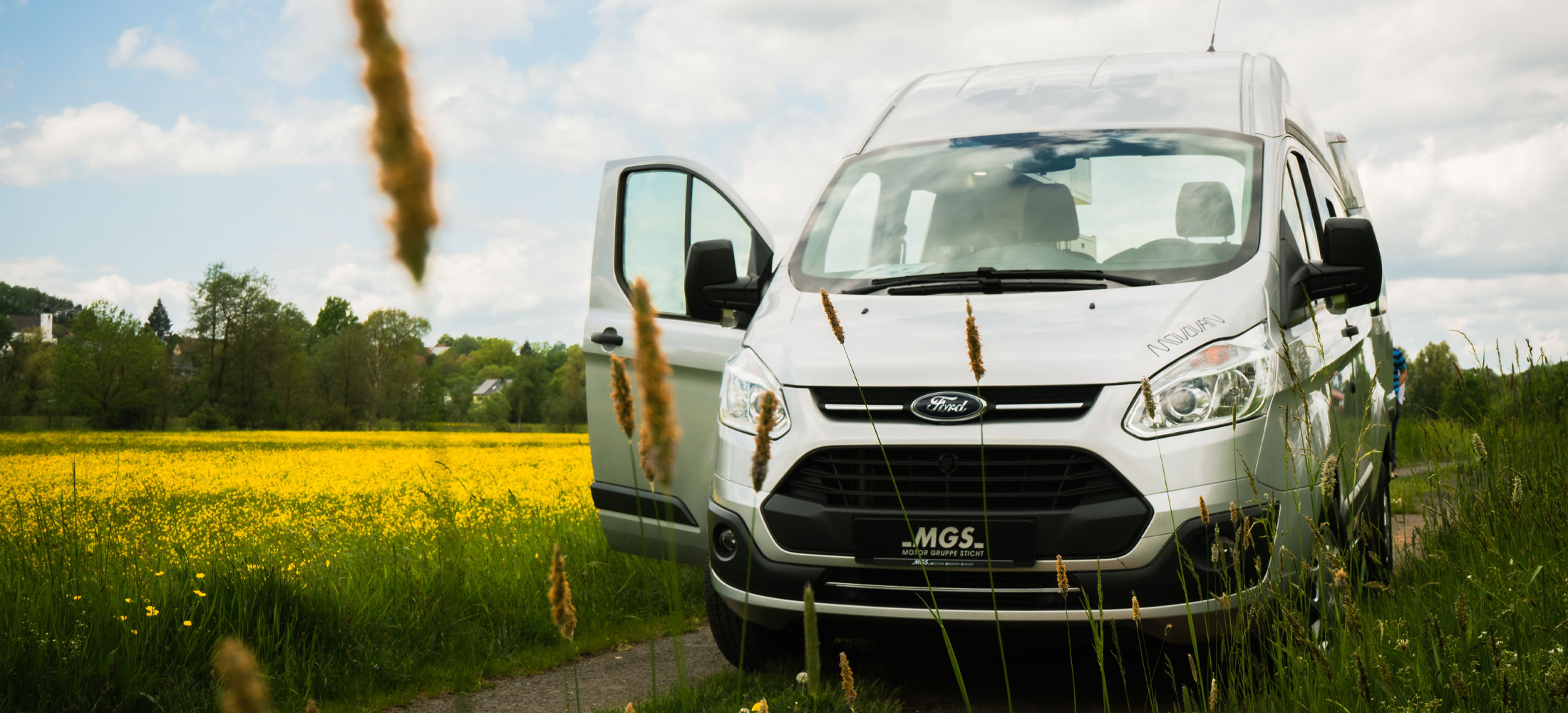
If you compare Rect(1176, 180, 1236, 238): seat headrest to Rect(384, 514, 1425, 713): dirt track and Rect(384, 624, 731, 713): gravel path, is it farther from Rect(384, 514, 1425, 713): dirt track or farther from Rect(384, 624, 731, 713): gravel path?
Rect(384, 624, 731, 713): gravel path

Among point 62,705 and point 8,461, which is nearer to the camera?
point 62,705

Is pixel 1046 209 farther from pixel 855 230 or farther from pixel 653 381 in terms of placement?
pixel 653 381

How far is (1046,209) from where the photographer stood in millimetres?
4570

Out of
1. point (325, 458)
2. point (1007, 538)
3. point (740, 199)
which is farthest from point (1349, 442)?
point (325, 458)

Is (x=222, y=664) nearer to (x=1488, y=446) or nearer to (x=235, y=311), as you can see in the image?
(x=1488, y=446)

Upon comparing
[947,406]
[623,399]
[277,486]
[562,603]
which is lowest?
[277,486]

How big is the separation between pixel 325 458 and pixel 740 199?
73.1 ft

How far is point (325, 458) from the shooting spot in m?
25.3

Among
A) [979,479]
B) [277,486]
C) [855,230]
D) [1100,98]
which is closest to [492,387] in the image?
[277,486]

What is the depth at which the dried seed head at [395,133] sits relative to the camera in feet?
1.86

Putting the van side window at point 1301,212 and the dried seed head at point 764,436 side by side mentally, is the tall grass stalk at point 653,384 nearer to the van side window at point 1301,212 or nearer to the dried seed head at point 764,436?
the dried seed head at point 764,436

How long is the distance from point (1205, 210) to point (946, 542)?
177 cm

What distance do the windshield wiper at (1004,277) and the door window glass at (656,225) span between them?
124 cm

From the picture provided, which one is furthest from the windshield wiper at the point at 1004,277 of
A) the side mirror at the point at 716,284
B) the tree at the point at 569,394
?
the tree at the point at 569,394
